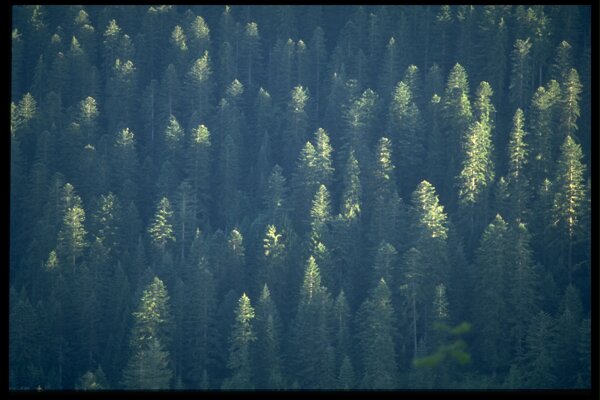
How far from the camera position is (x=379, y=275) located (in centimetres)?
9031

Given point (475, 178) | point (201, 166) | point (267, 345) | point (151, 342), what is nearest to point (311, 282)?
point (267, 345)

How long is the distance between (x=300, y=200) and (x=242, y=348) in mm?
22307

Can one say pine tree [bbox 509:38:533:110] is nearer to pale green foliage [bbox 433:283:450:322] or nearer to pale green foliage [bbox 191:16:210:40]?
pale green foliage [bbox 433:283:450:322]

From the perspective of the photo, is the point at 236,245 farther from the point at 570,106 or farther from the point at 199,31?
the point at 199,31

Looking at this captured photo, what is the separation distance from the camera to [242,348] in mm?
84000

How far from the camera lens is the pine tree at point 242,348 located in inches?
3228

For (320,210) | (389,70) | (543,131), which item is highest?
(389,70)

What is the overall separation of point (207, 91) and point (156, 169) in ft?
36.8

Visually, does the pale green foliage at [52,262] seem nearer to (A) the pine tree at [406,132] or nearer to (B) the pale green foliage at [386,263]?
(B) the pale green foliage at [386,263]

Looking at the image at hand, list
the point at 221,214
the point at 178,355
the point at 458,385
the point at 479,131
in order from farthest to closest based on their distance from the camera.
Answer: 1. the point at 221,214
2. the point at 479,131
3. the point at 178,355
4. the point at 458,385

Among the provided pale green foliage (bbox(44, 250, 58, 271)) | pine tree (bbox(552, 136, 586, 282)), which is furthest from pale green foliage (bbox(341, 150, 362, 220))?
pale green foliage (bbox(44, 250, 58, 271))

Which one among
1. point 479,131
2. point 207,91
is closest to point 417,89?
point 479,131

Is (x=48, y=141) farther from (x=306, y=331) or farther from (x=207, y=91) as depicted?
(x=306, y=331)

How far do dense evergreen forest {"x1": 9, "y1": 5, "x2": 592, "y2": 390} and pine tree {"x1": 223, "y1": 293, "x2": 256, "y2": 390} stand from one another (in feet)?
0.62
